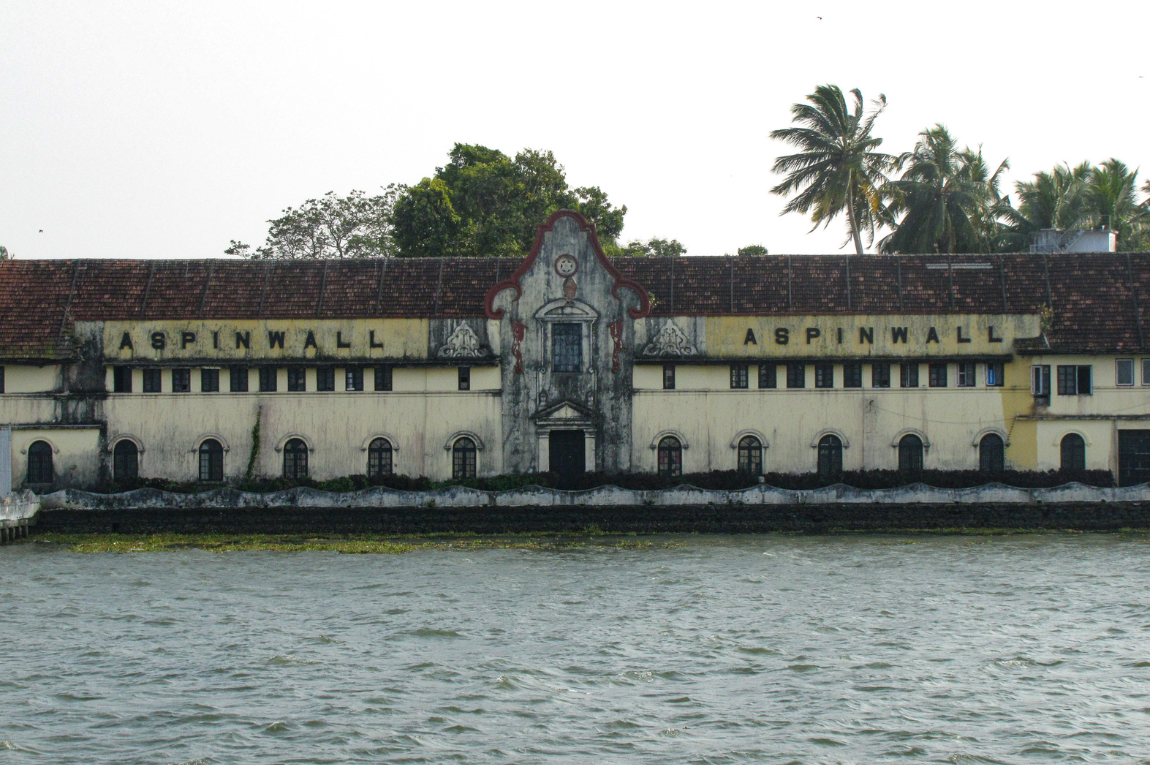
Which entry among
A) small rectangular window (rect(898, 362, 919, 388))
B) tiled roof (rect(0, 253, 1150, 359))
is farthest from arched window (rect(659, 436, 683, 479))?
small rectangular window (rect(898, 362, 919, 388))

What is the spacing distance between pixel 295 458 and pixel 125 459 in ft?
17.1

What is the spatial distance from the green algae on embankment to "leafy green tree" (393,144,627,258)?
22220 mm

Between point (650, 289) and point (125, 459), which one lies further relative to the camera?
point (650, 289)

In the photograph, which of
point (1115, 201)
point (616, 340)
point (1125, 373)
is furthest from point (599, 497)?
point (1115, 201)

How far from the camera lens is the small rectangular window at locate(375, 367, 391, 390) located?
132ft

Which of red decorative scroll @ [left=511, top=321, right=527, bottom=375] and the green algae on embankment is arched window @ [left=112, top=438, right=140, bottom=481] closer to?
the green algae on embankment

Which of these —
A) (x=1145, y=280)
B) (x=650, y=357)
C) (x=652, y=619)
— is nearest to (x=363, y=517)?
(x=650, y=357)

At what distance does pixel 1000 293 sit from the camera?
134 ft

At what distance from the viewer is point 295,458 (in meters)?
40.3

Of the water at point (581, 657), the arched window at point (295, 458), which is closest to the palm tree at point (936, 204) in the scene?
the water at point (581, 657)

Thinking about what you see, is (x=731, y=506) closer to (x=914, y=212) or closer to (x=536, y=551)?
(x=536, y=551)

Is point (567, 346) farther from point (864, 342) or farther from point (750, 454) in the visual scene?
point (864, 342)

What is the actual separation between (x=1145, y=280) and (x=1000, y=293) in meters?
4.66

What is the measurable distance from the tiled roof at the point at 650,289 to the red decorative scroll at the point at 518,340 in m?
1.33
